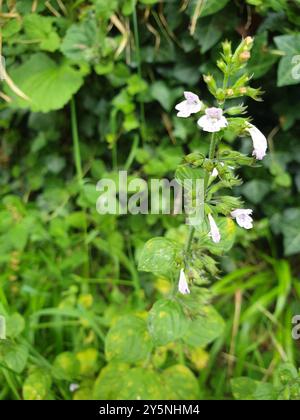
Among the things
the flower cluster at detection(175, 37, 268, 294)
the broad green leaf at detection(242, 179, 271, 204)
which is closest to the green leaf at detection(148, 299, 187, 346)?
the flower cluster at detection(175, 37, 268, 294)

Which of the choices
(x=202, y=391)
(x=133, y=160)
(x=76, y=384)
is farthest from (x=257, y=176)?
(x=76, y=384)

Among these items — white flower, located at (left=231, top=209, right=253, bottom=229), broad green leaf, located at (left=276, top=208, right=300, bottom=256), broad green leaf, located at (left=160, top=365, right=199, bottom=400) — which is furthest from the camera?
broad green leaf, located at (left=276, top=208, right=300, bottom=256)

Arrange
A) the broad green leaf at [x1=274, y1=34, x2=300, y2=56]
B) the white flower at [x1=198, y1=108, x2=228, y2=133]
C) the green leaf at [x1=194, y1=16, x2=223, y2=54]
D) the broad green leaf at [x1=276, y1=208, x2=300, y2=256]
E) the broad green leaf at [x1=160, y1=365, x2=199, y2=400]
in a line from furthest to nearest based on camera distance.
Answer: the broad green leaf at [x1=276, y1=208, x2=300, y2=256] < the green leaf at [x1=194, y1=16, x2=223, y2=54] < the broad green leaf at [x1=274, y1=34, x2=300, y2=56] < the broad green leaf at [x1=160, y1=365, x2=199, y2=400] < the white flower at [x1=198, y1=108, x2=228, y2=133]

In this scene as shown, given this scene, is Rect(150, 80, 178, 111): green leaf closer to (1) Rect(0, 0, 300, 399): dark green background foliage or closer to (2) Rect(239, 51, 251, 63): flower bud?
(1) Rect(0, 0, 300, 399): dark green background foliage

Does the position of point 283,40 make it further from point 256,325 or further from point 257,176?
point 256,325

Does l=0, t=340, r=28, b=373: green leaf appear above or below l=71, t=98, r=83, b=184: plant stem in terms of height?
below

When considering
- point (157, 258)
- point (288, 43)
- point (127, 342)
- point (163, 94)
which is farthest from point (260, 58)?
point (127, 342)

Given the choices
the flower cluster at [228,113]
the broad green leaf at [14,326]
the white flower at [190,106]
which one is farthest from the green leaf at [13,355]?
the white flower at [190,106]

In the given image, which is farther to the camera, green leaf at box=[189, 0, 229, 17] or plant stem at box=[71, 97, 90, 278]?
plant stem at box=[71, 97, 90, 278]
